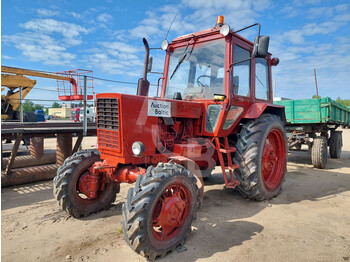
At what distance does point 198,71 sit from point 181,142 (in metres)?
1.30

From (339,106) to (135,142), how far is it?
823 centimetres

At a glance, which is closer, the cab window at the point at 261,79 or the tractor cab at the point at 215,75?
the tractor cab at the point at 215,75

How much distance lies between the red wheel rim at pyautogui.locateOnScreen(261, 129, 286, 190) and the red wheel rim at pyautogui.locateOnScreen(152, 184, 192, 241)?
7.20 ft

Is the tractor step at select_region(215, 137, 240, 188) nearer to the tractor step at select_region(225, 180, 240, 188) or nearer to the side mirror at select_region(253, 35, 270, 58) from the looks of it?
the tractor step at select_region(225, 180, 240, 188)

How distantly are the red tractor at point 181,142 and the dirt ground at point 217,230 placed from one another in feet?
0.90

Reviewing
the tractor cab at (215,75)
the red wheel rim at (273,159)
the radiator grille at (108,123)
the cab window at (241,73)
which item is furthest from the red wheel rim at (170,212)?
the red wheel rim at (273,159)

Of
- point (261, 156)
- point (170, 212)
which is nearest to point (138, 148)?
point (170, 212)

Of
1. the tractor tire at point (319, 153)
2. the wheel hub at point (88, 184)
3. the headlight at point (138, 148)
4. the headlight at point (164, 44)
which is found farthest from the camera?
the tractor tire at point (319, 153)

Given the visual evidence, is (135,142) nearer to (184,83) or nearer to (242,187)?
(184,83)

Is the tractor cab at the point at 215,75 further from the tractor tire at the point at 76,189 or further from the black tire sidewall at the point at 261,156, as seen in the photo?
the tractor tire at the point at 76,189

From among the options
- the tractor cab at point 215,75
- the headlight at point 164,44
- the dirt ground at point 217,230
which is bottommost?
the dirt ground at point 217,230

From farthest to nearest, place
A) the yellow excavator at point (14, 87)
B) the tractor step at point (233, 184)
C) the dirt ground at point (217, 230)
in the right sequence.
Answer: the yellow excavator at point (14, 87) → the tractor step at point (233, 184) → the dirt ground at point (217, 230)

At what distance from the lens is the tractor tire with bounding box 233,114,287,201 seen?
13.4 feet

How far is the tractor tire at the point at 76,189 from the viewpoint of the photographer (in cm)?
343
